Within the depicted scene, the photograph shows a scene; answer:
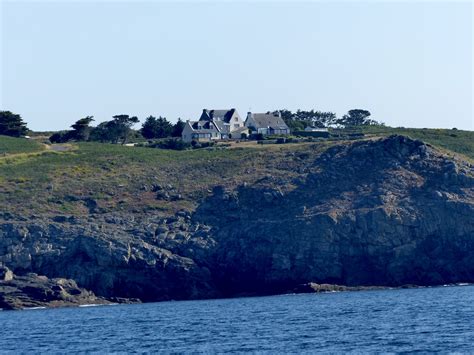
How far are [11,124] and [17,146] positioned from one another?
1414cm

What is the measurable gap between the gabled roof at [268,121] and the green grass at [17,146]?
32.9 m

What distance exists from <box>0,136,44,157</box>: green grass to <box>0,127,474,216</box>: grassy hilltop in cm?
12

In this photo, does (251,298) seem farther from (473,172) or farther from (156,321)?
(473,172)

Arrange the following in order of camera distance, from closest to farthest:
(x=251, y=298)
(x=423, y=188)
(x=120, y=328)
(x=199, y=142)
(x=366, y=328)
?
(x=366, y=328)
(x=120, y=328)
(x=251, y=298)
(x=423, y=188)
(x=199, y=142)

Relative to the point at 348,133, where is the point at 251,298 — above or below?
below

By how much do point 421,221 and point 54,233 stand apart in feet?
101

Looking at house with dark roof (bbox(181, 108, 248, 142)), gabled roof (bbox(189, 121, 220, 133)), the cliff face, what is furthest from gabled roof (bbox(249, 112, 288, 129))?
the cliff face

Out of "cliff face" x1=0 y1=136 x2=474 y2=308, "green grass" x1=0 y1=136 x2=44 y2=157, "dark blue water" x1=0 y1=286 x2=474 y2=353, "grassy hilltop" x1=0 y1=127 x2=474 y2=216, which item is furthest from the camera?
"green grass" x1=0 y1=136 x2=44 y2=157

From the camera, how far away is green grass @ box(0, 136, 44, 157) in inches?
5177

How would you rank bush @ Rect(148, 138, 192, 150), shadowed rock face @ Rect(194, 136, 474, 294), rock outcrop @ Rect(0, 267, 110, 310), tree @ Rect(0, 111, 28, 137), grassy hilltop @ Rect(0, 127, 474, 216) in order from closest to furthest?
rock outcrop @ Rect(0, 267, 110, 310)
shadowed rock face @ Rect(194, 136, 474, 294)
grassy hilltop @ Rect(0, 127, 474, 216)
bush @ Rect(148, 138, 192, 150)
tree @ Rect(0, 111, 28, 137)

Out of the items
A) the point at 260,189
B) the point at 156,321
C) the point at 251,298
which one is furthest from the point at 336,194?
the point at 156,321

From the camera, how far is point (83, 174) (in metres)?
117

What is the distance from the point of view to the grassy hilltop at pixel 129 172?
107000 mm

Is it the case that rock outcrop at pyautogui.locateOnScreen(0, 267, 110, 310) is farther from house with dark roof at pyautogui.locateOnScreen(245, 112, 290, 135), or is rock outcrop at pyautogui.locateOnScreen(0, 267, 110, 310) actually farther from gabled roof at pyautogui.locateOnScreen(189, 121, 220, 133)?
house with dark roof at pyautogui.locateOnScreen(245, 112, 290, 135)
